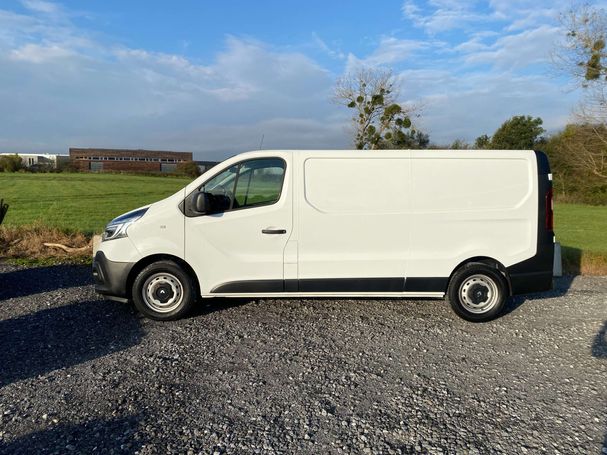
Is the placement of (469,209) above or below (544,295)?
above

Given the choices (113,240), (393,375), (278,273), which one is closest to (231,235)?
(278,273)

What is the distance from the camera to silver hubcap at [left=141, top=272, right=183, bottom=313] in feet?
17.5

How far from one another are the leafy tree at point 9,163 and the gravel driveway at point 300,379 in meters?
78.1

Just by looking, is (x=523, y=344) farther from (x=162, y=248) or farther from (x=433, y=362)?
(x=162, y=248)

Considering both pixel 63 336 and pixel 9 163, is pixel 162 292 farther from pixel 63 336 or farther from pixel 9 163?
pixel 9 163

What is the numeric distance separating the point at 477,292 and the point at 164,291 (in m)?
3.80

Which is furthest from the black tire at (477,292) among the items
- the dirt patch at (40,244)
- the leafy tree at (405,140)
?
the leafy tree at (405,140)

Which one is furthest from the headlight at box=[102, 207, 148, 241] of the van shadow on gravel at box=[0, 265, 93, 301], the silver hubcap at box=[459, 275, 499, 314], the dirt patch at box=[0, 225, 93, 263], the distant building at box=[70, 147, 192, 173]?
the distant building at box=[70, 147, 192, 173]

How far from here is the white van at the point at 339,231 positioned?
526 cm

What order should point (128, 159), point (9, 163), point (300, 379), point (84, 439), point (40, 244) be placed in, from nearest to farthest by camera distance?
1. point (84, 439)
2. point (300, 379)
3. point (40, 244)
4. point (9, 163)
5. point (128, 159)

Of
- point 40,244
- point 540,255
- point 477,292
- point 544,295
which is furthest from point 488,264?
point 40,244

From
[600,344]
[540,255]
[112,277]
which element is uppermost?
[540,255]

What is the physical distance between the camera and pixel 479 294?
5.45m

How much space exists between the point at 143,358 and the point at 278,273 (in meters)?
1.76
